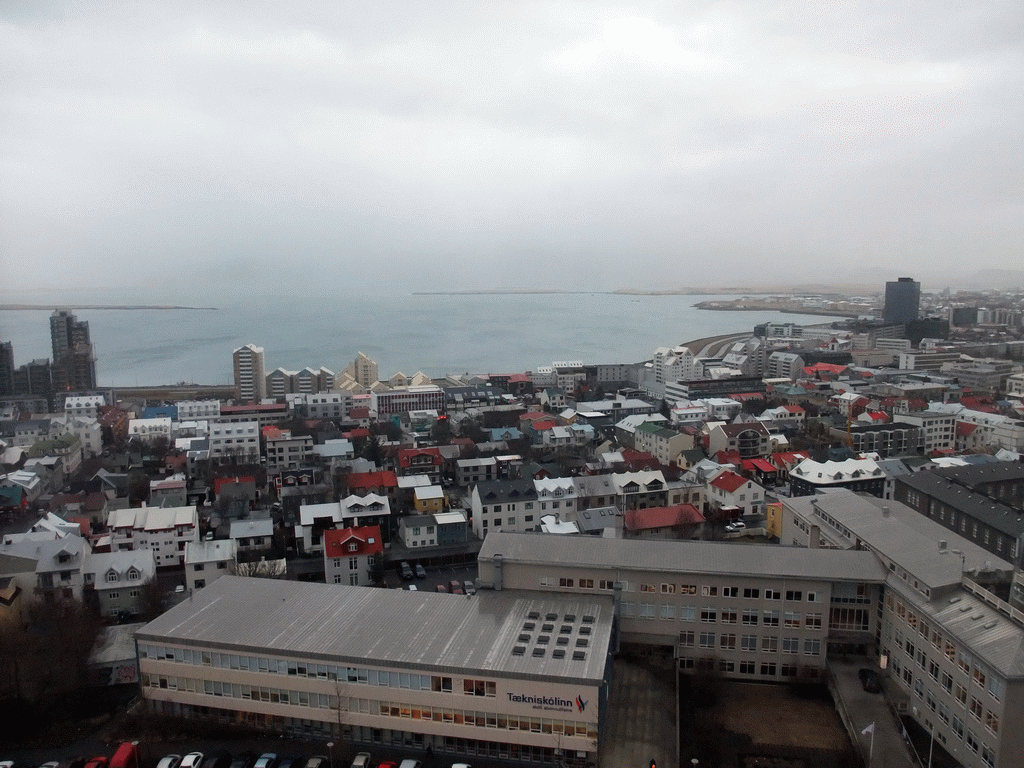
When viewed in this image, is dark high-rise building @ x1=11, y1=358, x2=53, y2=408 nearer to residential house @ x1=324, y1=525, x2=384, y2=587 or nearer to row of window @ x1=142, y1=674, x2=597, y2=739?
residential house @ x1=324, y1=525, x2=384, y2=587

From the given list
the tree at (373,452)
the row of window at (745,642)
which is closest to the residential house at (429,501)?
the tree at (373,452)

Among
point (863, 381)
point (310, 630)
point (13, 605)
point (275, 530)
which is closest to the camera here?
point (310, 630)

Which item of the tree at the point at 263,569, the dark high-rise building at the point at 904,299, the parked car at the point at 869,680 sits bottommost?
the parked car at the point at 869,680

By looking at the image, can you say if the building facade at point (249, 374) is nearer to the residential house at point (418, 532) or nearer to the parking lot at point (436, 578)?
the residential house at point (418, 532)

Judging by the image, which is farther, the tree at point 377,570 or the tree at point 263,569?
the tree at point 377,570

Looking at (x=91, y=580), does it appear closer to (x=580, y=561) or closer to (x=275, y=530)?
(x=275, y=530)

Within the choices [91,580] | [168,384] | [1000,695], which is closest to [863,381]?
[1000,695]

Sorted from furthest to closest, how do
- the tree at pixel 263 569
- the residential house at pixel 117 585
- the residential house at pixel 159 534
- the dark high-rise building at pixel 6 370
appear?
the dark high-rise building at pixel 6 370 → the residential house at pixel 159 534 → the tree at pixel 263 569 → the residential house at pixel 117 585
